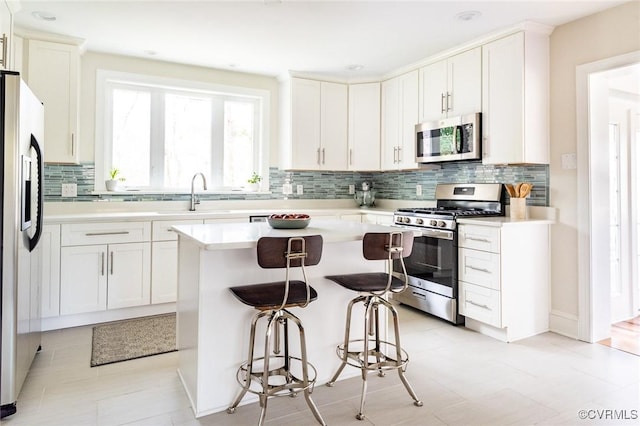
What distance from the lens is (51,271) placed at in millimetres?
3211

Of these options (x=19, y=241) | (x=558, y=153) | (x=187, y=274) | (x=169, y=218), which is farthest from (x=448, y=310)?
(x=19, y=241)

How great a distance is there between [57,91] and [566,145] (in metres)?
4.29

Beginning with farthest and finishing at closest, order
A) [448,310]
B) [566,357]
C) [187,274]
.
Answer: [448,310], [566,357], [187,274]

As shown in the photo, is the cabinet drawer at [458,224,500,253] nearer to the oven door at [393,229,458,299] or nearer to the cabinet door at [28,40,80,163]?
the oven door at [393,229,458,299]

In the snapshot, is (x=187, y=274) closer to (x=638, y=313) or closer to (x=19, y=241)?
(x=19, y=241)

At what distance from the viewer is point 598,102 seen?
10.1 ft

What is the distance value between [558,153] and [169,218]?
333cm

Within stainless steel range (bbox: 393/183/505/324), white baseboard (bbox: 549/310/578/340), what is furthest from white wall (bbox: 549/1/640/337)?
stainless steel range (bbox: 393/183/505/324)

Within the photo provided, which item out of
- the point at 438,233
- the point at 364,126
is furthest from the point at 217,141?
the point at 438,233

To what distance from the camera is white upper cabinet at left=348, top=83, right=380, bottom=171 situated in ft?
15.7

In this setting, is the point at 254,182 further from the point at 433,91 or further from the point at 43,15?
the point at 43,15

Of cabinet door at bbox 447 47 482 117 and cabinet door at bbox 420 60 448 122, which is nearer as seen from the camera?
cabinet door at bbox 447 47 482 117

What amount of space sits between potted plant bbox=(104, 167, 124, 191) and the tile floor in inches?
59.8

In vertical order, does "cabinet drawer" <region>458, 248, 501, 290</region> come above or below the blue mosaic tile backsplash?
below
